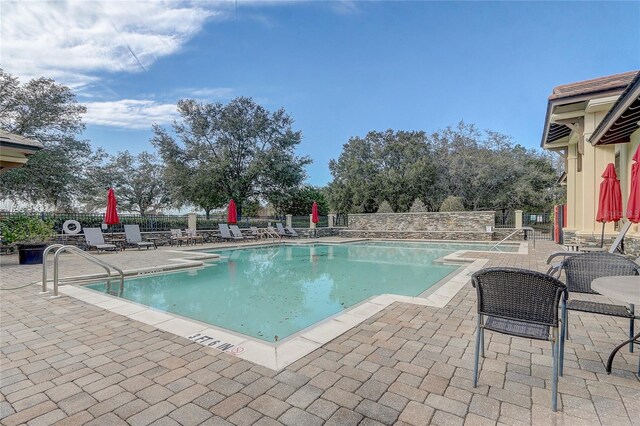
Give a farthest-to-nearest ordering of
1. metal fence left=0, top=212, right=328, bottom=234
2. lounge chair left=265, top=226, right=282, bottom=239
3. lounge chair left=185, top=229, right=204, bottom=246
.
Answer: lounge chair left=265, top=226, right=282, bottom=239
lounge chair left=185, top=229, right=204, bottom=246
metal fence left=0, top=212, right=328, bottom=234

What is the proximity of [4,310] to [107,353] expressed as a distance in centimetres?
252

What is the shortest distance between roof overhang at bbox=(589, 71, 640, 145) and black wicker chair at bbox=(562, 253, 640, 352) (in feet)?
9.85

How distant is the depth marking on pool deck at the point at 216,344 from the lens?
2889 mm

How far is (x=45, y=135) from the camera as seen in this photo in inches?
637

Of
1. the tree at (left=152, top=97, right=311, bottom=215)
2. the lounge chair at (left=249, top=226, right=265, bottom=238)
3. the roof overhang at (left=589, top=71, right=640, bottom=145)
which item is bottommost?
the lounge chair at (left=249, top=226, right=265, bottom=238)

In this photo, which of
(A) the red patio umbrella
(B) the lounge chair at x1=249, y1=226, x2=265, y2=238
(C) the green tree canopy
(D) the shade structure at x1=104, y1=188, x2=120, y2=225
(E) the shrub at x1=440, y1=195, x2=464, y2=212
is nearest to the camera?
(A) the red patio umbrella

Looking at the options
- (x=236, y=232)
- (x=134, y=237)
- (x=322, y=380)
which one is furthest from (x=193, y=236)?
(x=322, y=380)

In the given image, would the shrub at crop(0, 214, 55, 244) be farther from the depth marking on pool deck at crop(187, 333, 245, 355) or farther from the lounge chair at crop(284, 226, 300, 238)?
the lounge chair at crop(284, 226, 300, 238)

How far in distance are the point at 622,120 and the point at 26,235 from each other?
13.9 m

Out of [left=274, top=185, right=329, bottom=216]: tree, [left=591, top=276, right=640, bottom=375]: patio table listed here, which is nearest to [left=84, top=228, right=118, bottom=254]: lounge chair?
[left=591, top=276, right=640, bottom=375]: patio table

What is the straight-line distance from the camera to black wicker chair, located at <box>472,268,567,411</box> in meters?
2.01

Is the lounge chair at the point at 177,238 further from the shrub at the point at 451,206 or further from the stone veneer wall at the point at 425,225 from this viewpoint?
the shrub at the point at 451,206

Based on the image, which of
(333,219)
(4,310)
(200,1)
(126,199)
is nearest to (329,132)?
(333,219)

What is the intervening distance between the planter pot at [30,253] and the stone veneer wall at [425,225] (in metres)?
15.7
